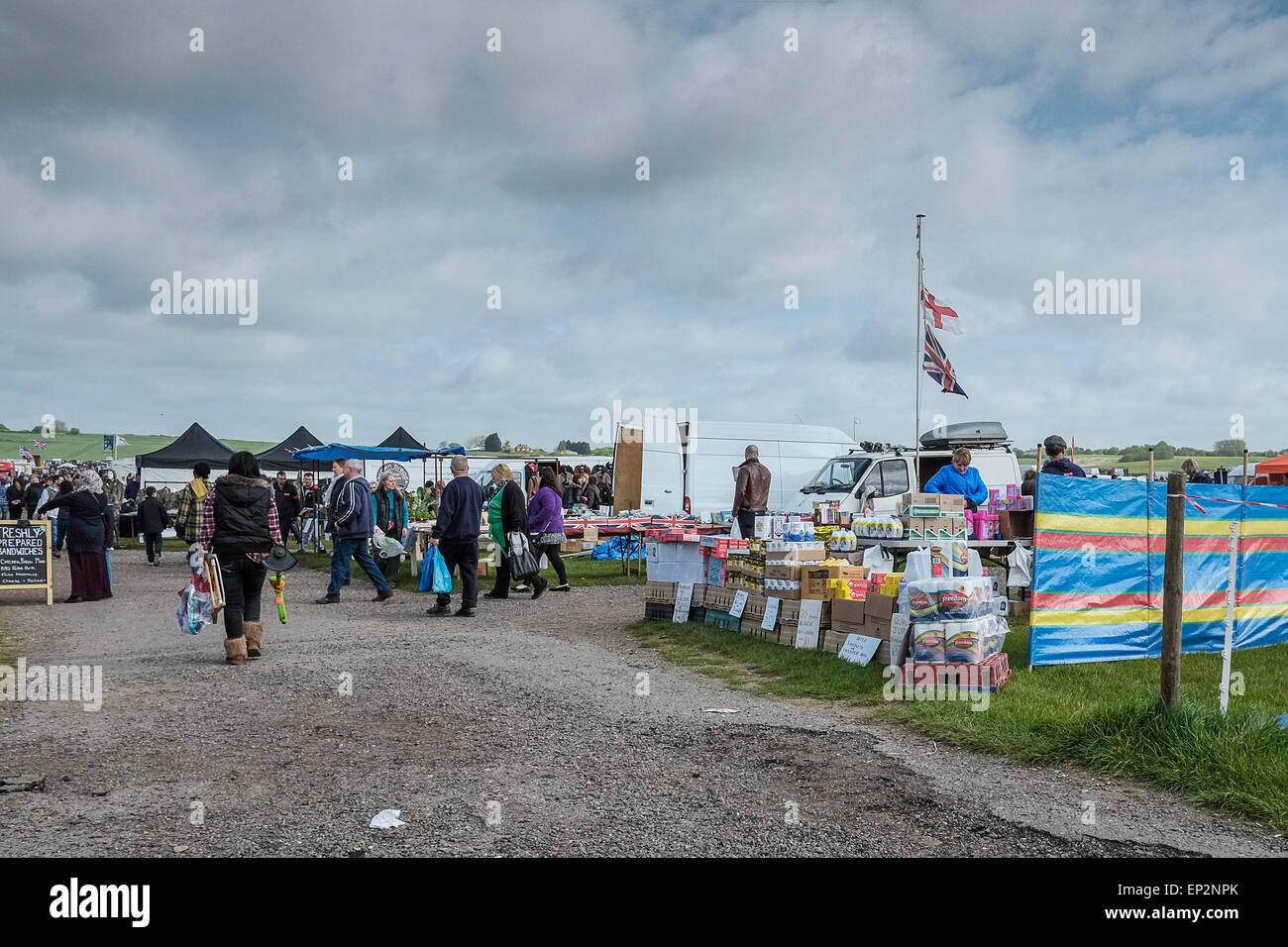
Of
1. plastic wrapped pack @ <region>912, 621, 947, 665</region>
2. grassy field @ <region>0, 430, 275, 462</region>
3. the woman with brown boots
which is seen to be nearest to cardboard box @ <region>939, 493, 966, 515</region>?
plastic wrapped pack @ <region>912, 621, 947, 665</region>

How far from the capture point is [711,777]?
5.59 m

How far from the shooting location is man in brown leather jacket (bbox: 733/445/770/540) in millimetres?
14547

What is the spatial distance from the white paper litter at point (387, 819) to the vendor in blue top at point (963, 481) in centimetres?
898

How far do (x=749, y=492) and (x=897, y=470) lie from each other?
16.7 ft

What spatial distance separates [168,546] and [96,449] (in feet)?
283

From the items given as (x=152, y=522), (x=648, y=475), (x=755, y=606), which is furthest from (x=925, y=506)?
(x=152, y=522)

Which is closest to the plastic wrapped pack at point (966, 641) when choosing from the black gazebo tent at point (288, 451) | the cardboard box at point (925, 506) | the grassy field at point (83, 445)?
the cardboard box at point (925, 506)

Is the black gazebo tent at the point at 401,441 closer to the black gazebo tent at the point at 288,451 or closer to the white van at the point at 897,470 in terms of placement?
the black gazebo tent at the point at 288,451

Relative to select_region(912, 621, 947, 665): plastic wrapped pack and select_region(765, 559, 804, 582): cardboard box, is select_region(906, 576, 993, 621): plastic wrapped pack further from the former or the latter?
select_region(765, 559, 804, 582): cardboard box

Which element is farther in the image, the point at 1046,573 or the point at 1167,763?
the point at 1046,573

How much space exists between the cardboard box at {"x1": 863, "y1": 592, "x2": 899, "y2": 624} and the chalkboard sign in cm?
1210
